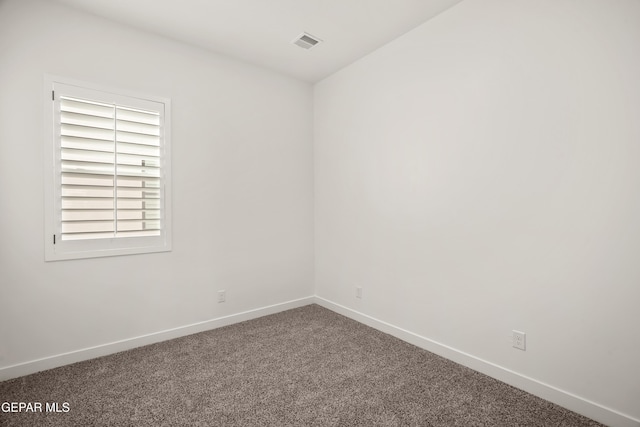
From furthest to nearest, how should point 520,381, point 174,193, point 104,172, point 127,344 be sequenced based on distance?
point 174,193 → point 127,344 → point 104,172 → point 520,381

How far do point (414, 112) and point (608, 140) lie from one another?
4.37 feet

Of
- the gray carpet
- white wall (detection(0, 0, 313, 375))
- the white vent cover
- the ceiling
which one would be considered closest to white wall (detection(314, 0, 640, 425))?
the ceiling

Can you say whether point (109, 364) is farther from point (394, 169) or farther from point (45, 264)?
point (394, 169)

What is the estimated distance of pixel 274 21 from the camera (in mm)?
2520

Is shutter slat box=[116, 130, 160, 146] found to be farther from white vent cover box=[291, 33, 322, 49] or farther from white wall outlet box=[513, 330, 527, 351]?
white wall outlet box=[513, 330, 527, 351]

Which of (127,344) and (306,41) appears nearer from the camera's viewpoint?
(127,344)

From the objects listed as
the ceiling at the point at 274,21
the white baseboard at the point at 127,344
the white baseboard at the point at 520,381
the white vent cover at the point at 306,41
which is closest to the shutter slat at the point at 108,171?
the ceiling at the point at 274,21

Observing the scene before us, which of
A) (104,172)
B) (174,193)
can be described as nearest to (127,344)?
(174,193)

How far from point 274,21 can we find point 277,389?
2.78 meters

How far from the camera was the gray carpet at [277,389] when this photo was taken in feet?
5.69

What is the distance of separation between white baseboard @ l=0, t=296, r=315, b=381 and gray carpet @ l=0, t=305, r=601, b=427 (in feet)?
0.21

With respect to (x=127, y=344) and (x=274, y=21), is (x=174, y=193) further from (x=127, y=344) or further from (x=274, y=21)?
(x=274, y=21)

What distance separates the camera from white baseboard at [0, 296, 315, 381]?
217 cm

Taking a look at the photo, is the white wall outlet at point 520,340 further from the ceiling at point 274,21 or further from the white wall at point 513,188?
the ceiling at point 274,21
